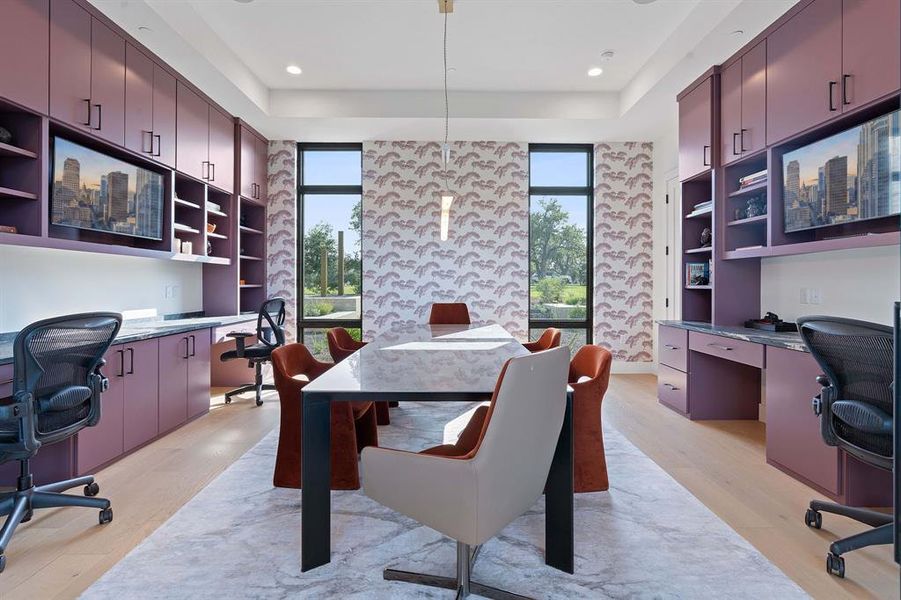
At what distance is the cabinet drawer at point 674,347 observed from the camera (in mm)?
Result: 3979

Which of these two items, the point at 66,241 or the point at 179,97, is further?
the point at 179,97

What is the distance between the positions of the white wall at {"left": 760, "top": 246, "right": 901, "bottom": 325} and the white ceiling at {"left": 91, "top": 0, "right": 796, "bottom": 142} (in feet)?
5.59

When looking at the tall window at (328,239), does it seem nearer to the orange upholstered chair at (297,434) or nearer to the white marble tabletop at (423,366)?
the white marble tabletop at (423,366)

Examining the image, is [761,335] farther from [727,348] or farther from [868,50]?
[868,50]

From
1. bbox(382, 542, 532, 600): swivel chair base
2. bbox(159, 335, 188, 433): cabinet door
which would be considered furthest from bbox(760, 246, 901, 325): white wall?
bbox(159, 335, 188, 433): cabinet door

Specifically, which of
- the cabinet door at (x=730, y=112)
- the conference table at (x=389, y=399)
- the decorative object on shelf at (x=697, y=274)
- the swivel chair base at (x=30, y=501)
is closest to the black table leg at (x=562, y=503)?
the conference table at (x=389, y=399)

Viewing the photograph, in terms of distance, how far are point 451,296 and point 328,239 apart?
176 centimetres

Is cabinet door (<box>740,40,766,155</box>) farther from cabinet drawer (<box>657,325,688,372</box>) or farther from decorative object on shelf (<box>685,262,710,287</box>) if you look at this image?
cabinet drawer (<box>657,325,688,372</box>)

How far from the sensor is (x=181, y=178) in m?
4.37

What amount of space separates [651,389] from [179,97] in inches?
213

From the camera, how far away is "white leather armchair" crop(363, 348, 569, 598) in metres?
1.32

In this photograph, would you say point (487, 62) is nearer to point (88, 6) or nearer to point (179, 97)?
point (179, 97)

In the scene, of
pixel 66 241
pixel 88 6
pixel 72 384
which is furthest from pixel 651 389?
pixel 88 6

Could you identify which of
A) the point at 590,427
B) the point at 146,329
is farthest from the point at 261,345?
the point at 590,427
